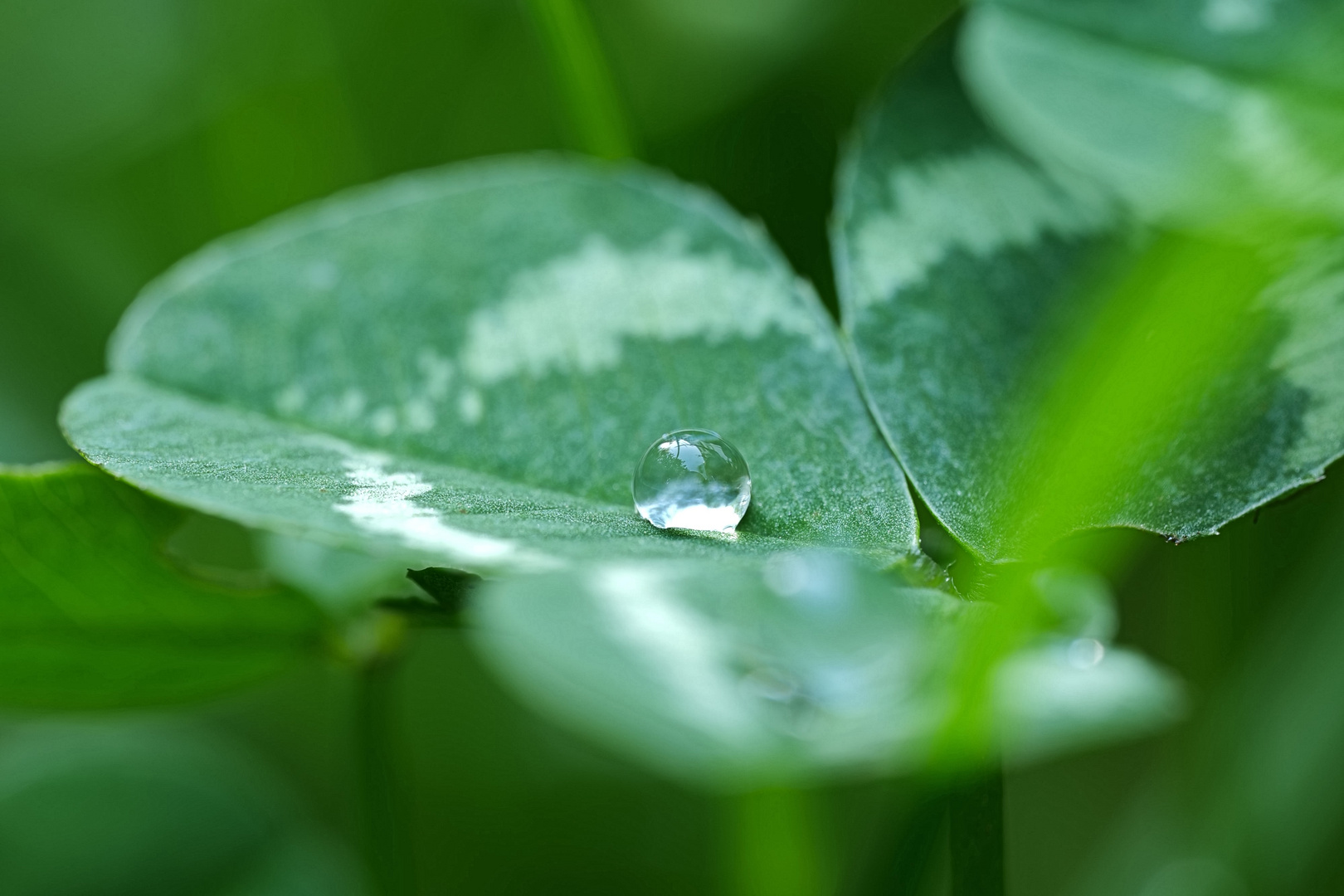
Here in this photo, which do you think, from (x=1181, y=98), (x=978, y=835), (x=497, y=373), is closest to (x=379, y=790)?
(x=497, y=373)

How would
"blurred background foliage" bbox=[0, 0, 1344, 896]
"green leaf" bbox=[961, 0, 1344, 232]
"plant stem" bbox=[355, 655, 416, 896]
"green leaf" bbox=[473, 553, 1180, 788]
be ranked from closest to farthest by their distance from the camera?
"green leaf" bbox=[473, 553, 1180, 788] → "green leaf" bbox=[961, 0, 1344, 232] → "plant stem" bbox=[355, 655, 416, 896] → "blurred background foliage" bbox=[0, 0, 1344, 896]

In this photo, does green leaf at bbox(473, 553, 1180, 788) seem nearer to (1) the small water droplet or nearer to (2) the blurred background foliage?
(1) the small water droplet

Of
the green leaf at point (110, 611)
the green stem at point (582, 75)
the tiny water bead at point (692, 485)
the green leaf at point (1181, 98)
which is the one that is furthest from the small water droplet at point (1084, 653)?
the green stem at point (582, 75)

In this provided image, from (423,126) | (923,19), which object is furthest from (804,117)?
(423,126)

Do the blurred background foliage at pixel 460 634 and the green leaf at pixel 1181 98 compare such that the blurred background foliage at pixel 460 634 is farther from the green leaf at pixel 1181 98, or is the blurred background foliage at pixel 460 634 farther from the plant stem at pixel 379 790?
the green leaf at pixel 1181 98

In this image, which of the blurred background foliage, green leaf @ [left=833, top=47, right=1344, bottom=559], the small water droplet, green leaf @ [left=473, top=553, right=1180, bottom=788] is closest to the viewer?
green leaf @ [left=473, top=553, right=1180, bottom=788]

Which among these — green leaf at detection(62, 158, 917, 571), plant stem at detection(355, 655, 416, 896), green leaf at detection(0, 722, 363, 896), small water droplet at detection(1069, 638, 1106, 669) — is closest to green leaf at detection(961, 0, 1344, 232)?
green leaf at detection(62, 158, 917, 571)

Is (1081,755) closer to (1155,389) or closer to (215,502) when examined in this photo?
Result: (1155,389)

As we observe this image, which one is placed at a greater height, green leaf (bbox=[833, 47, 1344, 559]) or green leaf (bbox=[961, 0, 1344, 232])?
green leaf (bbox=[961, 0, 1344, 232])
